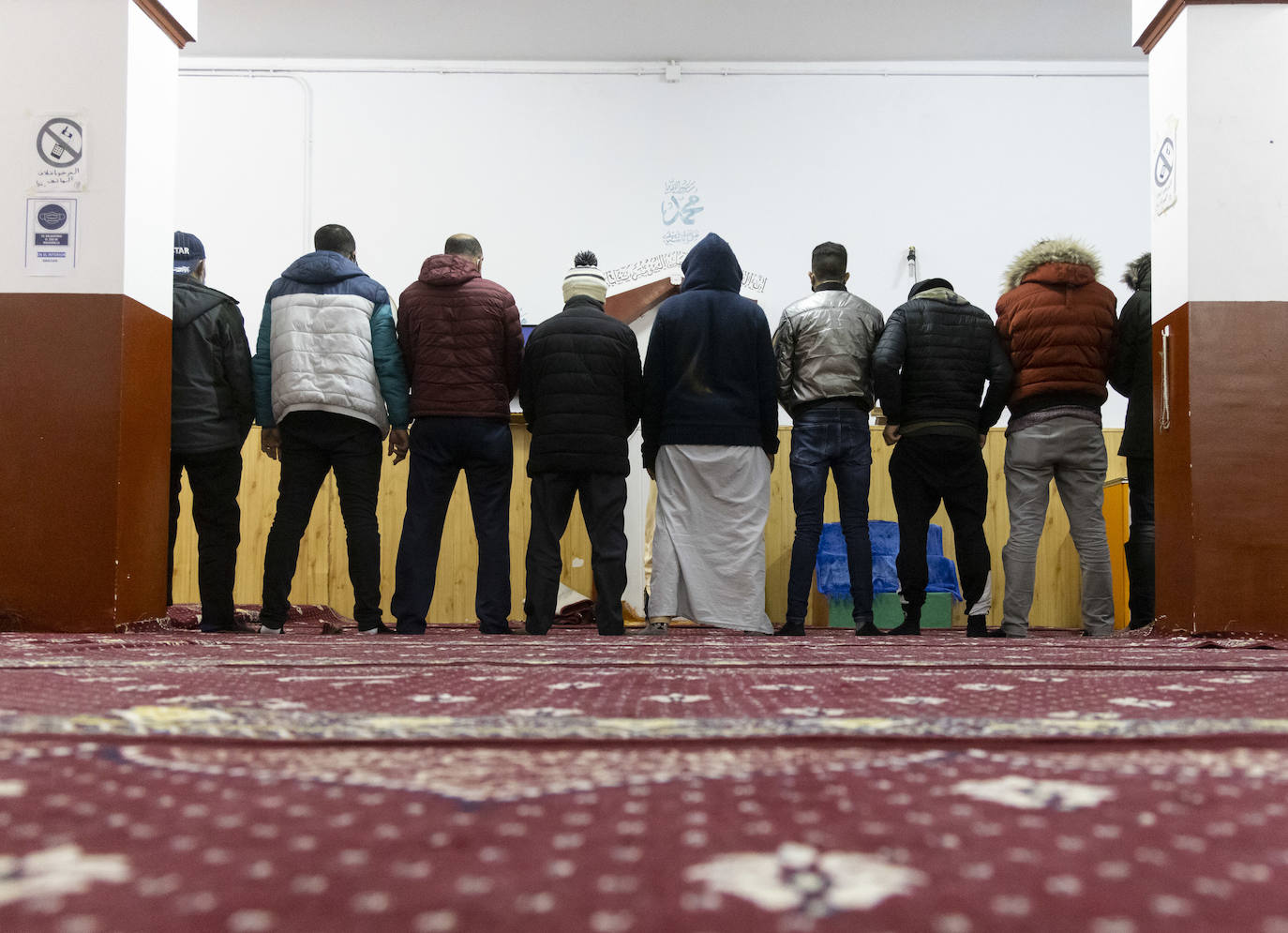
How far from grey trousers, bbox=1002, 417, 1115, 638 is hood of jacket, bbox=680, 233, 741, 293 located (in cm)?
112

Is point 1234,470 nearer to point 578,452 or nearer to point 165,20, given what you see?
point 578,452

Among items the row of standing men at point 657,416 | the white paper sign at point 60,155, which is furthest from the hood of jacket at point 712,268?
the white paper sign at point 60,155

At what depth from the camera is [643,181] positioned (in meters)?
6.27

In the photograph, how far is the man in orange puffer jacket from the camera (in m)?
3.54

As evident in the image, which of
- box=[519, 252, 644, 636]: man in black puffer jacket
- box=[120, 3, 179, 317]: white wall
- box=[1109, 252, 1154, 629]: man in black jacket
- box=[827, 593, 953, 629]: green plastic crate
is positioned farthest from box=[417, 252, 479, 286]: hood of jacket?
box=[827, 593, 953, 629]: green plastic crate

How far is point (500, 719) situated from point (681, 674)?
64 centimetres

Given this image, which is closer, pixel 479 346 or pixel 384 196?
pixel 479 346

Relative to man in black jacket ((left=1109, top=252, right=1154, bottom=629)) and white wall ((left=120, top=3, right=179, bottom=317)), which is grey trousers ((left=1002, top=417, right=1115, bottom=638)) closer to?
man in black jacket ((left=1109, top=252, right=1154, bottom=629))

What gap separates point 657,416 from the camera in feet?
12.2

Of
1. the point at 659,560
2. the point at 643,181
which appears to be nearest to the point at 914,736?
the point at 659,560

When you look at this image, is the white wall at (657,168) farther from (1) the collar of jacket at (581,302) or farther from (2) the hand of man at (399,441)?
(2) the hand of man at (399,441)

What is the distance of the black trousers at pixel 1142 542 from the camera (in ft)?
12.6

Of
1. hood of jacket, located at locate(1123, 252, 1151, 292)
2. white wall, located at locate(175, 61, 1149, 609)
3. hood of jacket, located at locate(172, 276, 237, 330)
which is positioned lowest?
hood of jacket, located at locate(172, 276, 237, 330)

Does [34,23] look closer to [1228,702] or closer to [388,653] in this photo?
[388,653]
